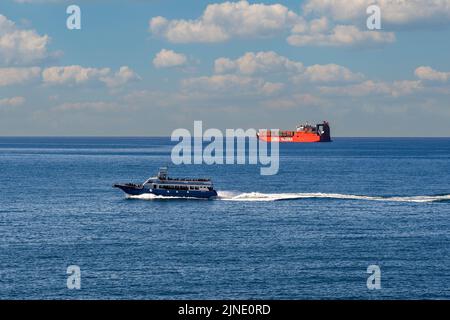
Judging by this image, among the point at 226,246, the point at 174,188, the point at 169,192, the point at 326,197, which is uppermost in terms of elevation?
the point at 174,188

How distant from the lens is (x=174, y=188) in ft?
481

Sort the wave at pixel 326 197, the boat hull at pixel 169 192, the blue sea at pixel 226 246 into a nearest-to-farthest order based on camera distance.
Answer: the blue sea at pixel 226 246 → the wave at pixel 326 197 → the boat hull at pixel 169 192

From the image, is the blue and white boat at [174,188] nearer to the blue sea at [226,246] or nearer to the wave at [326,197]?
the blue sea at [226,246]

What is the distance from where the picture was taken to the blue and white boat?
145 meters

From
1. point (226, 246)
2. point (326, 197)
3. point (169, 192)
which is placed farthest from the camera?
point (169, 192)

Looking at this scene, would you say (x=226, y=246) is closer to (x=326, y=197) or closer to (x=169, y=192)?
(x=169, y=192)

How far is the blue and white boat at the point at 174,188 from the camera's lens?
145 meters

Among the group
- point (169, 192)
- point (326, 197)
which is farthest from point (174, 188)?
point (326, 197)

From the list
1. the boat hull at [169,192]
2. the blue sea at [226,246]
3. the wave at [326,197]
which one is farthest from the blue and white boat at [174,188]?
the wave at [326,197]

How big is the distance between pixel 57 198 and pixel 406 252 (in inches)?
3397

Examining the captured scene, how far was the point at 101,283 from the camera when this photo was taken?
71.0 meters

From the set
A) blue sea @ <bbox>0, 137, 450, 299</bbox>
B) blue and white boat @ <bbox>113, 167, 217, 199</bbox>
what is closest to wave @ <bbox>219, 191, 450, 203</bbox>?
blue sea @ <bbox>0, 137, 450, 299</bbox>

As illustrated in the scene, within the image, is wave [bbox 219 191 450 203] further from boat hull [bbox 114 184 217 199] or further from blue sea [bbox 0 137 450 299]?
boat hull [bbox 114 184 217 199]
